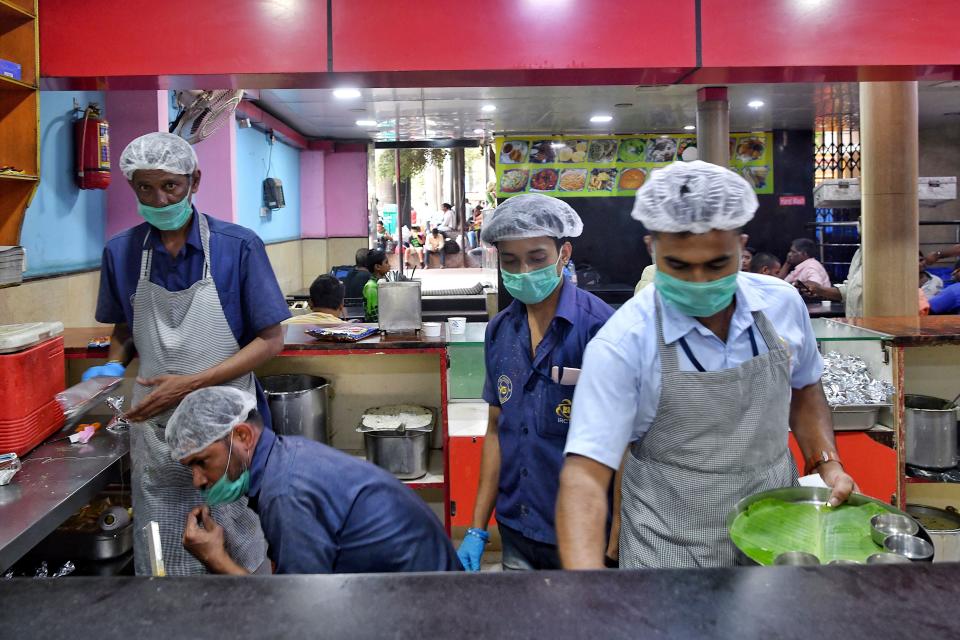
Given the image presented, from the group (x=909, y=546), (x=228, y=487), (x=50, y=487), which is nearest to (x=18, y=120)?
(x=50, y=487)

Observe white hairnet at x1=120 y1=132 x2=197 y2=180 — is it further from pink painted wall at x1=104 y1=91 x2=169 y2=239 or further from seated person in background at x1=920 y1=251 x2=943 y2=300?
seated person in background at x1=920 y1=251 x2=943 y2=300

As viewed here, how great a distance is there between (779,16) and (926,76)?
2.68 feet

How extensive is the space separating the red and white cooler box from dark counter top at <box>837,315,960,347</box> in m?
3.21

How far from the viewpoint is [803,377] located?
1.74 metres

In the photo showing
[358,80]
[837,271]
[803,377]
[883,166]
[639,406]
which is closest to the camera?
[639,406]

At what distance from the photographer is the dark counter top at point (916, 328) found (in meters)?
3.23

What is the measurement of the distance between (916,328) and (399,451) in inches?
89.1

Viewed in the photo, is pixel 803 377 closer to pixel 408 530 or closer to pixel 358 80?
pixel 408 530

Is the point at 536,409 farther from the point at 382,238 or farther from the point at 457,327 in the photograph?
the point at 382,238

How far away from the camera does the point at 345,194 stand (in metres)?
13.2

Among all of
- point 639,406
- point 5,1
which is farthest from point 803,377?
point 5,1

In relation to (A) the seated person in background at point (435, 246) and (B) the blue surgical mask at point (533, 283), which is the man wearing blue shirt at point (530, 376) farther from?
(A) the seated person in background at point (435, 246)

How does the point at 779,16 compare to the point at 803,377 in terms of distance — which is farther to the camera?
the point at 779,16

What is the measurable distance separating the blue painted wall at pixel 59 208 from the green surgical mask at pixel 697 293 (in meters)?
3.59
